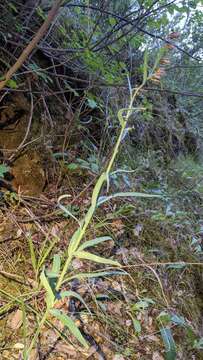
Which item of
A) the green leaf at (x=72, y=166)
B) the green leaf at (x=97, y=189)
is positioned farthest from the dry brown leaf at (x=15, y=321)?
the green leaf at (x=72, y=166)

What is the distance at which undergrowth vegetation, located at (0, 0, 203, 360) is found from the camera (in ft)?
3.24

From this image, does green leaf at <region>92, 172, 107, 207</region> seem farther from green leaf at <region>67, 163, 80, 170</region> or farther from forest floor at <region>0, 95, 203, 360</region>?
green leaf at <region>67, 163, 80, 170</region>

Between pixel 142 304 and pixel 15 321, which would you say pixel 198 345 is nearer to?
pixel 142 304

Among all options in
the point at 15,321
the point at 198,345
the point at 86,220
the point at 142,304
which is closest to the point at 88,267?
the point at 142,304

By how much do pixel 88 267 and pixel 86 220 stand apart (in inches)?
30.1

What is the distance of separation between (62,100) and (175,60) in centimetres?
272

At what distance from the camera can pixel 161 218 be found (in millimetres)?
1808

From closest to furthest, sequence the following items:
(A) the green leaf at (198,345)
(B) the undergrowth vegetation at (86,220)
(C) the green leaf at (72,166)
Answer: (B) the undergrowth vegetation at (86,220)
(A) the green leaf at (198,345)
(C) the green leaf at (72,166)

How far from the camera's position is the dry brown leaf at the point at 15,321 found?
1.03 m

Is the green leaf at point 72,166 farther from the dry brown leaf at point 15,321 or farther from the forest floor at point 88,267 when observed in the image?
the dry brown leaf at point 15,321

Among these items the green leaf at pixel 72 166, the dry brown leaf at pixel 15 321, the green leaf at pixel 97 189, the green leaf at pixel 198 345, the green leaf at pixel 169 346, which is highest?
the green leaf at pixel 97 189

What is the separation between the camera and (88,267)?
135 cm

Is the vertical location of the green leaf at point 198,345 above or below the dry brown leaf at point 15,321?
above

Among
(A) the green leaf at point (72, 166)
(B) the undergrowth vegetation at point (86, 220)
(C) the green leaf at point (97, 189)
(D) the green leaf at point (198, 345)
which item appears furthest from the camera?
(A) the green leaf at point (72, 166)
